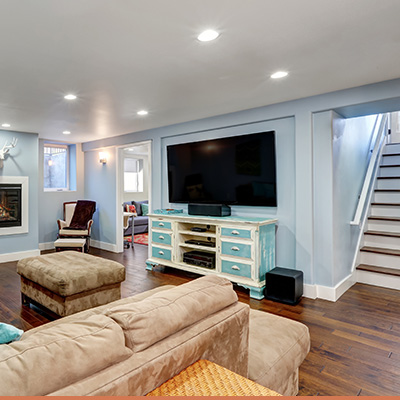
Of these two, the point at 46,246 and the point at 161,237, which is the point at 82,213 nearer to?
the point at 46,246

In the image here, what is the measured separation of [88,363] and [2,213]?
5370 mm

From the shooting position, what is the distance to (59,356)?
2.49 feet

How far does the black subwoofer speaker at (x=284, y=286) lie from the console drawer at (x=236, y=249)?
0.33 meters

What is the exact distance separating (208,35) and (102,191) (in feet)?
16.1

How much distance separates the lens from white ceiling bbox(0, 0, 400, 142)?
5.71 feet

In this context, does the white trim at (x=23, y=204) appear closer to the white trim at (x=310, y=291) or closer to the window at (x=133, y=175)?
the window at (x=133, y=175)

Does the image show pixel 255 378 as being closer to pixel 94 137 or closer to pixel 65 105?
pixel 65 105

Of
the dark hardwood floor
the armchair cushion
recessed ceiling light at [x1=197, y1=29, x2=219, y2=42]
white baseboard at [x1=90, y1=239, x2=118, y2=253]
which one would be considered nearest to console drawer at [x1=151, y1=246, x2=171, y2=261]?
the dark hardwood floor

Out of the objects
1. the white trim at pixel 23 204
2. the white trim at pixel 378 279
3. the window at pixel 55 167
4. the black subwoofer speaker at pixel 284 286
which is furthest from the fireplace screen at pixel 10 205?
the white trim at pixel 378 279

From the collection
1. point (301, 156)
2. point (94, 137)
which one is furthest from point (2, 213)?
point (301, 156)

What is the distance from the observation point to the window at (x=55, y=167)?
6544mm

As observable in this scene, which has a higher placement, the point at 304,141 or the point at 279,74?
the point at 279,74

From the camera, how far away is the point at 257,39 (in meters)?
2.09

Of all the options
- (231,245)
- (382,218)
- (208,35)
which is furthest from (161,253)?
(382,218)
